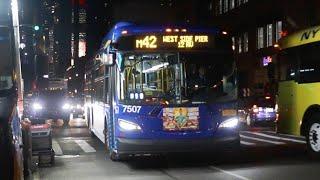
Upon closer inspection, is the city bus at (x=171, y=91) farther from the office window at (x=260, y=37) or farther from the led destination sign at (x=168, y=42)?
the office window at (x=260, y=37)

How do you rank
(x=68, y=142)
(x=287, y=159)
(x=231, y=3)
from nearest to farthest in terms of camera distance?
1. (x=287, y=159)
2. (x=68, y=142)
3. (x=231, y=3)

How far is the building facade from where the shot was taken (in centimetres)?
4050

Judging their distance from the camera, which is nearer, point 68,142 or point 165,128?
point 165,128

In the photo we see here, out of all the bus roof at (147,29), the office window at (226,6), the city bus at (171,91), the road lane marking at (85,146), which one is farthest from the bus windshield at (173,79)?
the office window at (226,6)

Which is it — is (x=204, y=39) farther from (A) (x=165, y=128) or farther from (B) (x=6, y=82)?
(B) (x=6, y=82)

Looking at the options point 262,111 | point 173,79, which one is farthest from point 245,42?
point 173,79

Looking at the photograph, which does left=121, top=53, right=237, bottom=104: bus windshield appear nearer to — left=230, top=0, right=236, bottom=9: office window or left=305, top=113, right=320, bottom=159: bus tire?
left=305, top=113, right=320, bottom=159: bus tire

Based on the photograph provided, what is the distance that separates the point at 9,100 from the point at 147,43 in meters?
6.97

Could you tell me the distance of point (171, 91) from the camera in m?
12.8

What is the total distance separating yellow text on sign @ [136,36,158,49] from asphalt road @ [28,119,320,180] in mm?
2859

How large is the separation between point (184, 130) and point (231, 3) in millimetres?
41538

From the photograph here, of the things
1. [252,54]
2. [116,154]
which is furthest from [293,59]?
[252,54]

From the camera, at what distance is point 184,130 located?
1280 centimetres

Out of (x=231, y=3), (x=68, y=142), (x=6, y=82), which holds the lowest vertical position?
(x=68, y=142)
